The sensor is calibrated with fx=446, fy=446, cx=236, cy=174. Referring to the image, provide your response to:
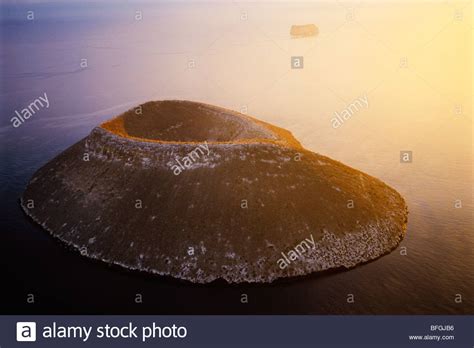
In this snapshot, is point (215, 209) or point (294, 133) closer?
point (215, 209)

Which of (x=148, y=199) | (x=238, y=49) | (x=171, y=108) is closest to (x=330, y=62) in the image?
(x=238, y=49)

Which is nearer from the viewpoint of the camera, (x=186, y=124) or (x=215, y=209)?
(x=215, y=209)

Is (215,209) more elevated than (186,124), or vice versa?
(186,124)

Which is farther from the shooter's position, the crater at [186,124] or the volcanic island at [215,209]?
the crater at [186,124]

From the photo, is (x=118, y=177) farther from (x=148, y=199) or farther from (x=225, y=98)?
(x=225, y=98)
